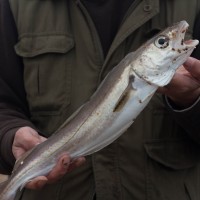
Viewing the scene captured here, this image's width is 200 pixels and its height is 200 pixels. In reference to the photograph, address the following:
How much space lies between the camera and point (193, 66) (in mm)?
2656

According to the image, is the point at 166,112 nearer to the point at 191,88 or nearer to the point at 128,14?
the point at 191,88

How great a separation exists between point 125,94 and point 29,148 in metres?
0.62

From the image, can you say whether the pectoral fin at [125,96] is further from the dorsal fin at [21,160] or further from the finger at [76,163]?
the dorsal fin at [21,160]

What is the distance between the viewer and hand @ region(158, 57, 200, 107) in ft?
8.80

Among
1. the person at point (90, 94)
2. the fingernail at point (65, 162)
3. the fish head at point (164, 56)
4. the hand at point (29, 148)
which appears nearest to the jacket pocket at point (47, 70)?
the person at point (90, 94)

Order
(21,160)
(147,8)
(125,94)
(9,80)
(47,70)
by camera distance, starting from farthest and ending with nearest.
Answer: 1. (9,80)
2. (47,70)
3. (147,8)
4. (21,160)
5. (125,94)

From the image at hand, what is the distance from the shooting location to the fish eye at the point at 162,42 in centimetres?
266

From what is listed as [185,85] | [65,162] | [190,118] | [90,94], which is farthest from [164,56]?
[65,162]

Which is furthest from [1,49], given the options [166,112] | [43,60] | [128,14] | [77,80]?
[166,112]

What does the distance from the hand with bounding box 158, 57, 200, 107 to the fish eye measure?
0.13 m

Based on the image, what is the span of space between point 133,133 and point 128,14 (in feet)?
2.04

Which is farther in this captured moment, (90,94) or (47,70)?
(47,70)

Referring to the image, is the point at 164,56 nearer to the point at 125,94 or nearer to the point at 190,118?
the point at 125,94

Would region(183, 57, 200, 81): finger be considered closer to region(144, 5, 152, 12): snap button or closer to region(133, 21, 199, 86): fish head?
region(133, 21, 199, 86): fish head
